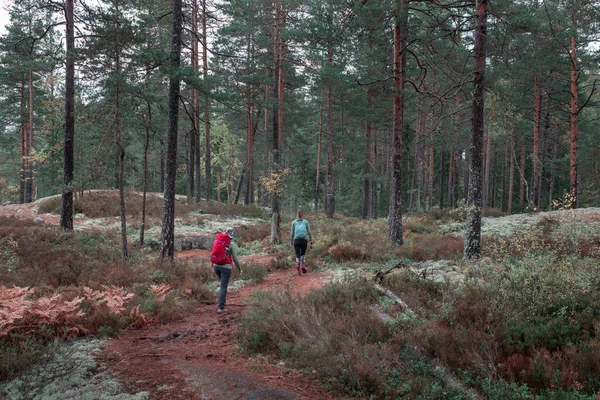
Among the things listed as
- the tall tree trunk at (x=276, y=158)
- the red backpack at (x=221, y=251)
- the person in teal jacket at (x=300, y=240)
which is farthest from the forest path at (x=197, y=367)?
the tall tree trunk at (x=276, y=158)

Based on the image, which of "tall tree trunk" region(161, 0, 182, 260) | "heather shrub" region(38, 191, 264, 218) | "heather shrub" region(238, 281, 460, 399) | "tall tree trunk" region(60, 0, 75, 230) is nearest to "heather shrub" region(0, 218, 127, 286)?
"tall tree trunk" region(60, 0, 75, 230)

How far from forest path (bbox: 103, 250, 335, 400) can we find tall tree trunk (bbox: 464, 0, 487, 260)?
6765 millimetres

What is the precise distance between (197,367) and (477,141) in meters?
8.93

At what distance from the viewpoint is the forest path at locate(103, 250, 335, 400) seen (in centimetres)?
420

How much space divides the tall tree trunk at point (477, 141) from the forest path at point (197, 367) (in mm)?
6765

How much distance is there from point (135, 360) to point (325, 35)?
1265 cm

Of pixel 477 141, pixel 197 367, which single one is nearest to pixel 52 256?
pixel 197 367

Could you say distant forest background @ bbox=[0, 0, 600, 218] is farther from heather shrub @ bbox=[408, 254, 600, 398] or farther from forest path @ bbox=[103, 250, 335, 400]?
forest path @ bbox=[103, 250, 335, 400]

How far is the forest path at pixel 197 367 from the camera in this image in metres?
4.20

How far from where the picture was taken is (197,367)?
490 centimetres

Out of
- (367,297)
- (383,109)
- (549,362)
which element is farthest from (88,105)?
(383,109)

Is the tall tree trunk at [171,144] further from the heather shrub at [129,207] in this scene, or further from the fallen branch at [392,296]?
the heather shrub at [129,207]

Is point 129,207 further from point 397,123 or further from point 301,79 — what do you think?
point 397,123

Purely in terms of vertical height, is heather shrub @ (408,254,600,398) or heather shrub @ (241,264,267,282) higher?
heather shrub @ (408,254,600,398)
